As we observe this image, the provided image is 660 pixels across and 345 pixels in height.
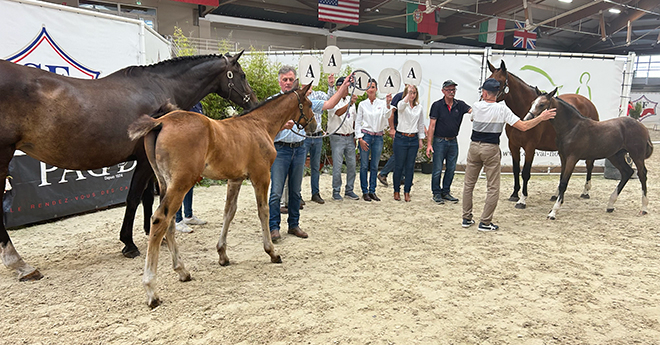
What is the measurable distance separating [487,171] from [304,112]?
250 centimetres

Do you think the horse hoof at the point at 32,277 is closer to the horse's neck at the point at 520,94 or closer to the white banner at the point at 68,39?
the white banner at the point at 68,39

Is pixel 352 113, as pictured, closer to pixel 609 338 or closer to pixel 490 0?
pixel 609 338

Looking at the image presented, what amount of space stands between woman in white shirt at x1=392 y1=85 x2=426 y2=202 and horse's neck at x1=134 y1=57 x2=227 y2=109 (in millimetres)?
3067

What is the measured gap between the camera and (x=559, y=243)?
4211 millimetres

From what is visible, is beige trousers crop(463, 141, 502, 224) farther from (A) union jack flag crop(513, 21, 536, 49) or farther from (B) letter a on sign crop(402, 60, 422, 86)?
(A) union jack flag crop(513, 21, 536, 49)

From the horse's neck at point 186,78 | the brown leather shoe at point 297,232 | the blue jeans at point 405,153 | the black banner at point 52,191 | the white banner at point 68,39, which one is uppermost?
the white banner at point 68,39

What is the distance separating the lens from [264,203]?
3.35m

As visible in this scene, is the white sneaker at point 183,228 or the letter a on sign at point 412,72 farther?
the letter a on sign at point 412,72

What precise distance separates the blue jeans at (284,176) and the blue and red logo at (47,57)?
3102 millimetres

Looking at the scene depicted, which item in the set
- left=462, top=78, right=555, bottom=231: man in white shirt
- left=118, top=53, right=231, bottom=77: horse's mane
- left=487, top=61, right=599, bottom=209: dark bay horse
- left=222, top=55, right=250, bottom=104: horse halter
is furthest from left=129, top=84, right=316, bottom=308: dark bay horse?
left=487, top=61, right=599, bottom=209: dark bay horse

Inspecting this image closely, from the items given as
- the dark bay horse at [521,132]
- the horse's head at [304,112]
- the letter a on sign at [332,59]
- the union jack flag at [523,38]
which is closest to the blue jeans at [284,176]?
the horse's head at [304,112]

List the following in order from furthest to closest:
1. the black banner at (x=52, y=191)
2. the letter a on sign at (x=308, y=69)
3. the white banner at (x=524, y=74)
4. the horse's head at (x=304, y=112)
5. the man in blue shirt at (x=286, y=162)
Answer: the white banner at (x=524, y=74) < the letter a on sign at (x=308, y=69) < the black banner at (x=52, y=191) < the man in blue shirt at (x=286, y=162) < the horse's head at (x=304, y=112)

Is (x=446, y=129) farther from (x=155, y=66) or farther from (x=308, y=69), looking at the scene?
(x=155, y=66)

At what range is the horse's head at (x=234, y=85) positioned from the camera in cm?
403
